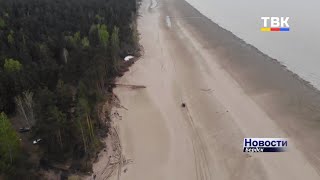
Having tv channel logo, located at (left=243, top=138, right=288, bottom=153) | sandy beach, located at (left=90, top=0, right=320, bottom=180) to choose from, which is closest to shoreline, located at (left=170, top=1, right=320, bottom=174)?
sandy beach, located at (left=90, top=0, right=320, bottom=180)

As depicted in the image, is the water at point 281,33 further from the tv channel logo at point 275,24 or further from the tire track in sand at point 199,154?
the tire track in sand at point 199,154

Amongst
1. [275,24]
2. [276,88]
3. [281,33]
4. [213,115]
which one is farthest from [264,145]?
[275,24]

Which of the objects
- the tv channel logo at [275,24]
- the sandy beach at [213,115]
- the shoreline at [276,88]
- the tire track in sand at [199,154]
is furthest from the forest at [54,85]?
the tv channel logo at [275,24]

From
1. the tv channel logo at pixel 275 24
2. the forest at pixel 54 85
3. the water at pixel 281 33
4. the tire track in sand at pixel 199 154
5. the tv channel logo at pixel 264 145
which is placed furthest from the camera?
the tv channel logo at pixel 275 24

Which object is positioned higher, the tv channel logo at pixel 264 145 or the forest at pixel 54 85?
the forest at pixel 54 85

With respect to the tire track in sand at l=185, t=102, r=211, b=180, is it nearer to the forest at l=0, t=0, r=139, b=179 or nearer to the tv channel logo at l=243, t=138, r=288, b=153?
the tv channel logo at l=243, t=138, r=288, b=153

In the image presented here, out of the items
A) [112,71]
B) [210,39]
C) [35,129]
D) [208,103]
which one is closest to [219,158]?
[208,103]
